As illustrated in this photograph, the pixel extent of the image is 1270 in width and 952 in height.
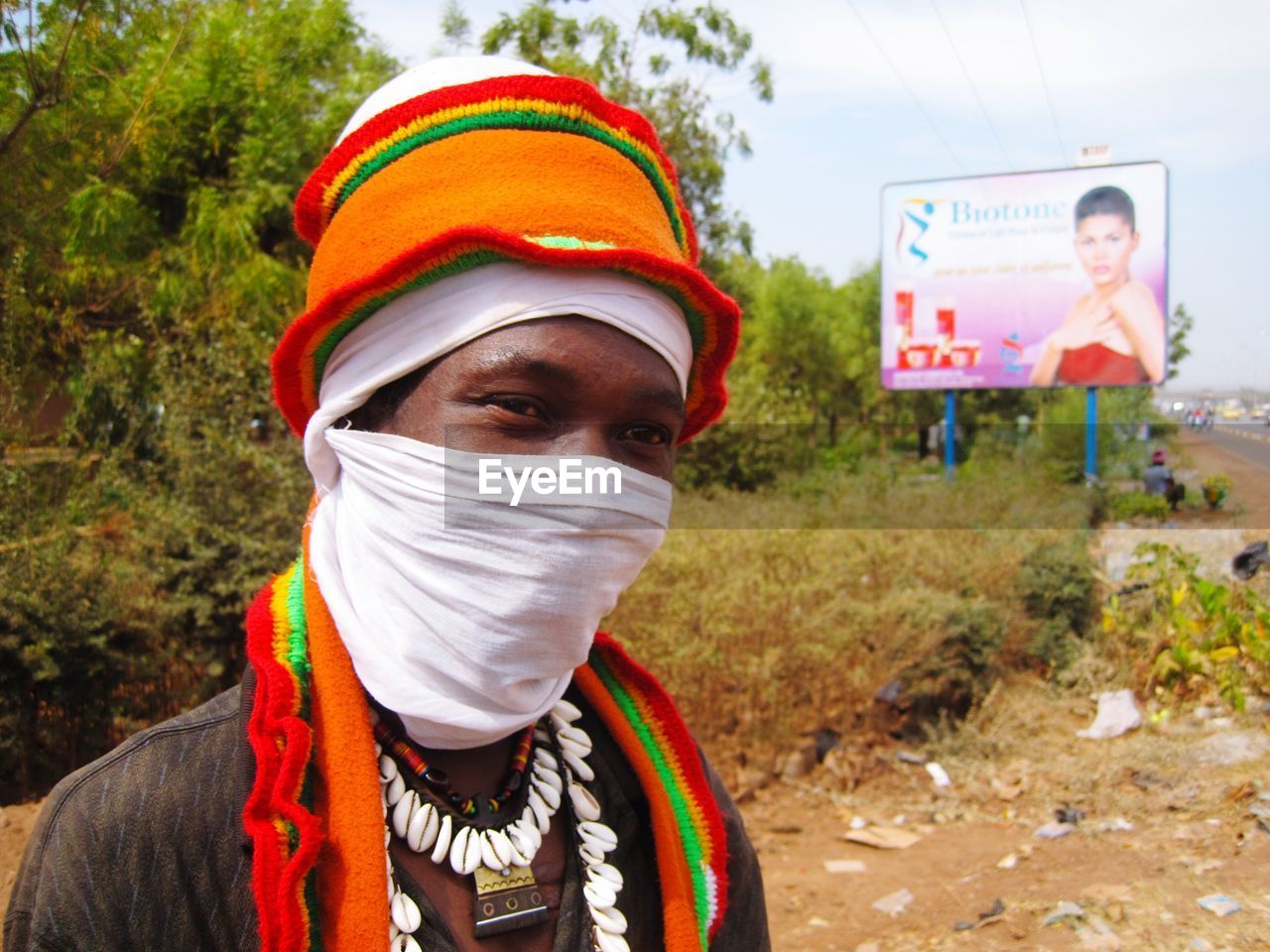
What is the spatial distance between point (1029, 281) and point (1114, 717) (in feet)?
28.8

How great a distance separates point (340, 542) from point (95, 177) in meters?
4.38

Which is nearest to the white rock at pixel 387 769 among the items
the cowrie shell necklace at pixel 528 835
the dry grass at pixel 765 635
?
the cowrie shell necklace at pixel 528 835

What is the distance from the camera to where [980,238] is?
47.0 ft

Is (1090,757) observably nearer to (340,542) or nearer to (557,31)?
(340,542)

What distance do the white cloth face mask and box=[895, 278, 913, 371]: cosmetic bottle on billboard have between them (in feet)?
46.1

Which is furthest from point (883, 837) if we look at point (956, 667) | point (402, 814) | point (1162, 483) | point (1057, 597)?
point (1162, 483)

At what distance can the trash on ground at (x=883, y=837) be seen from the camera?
534 cm

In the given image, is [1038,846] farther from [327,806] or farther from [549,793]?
[327,806]

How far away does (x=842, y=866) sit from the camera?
5.14m

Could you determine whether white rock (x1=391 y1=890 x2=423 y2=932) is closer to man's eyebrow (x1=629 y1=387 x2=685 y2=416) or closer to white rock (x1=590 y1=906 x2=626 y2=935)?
white rock (x1=590 y1=906 x2=626 y2=935)

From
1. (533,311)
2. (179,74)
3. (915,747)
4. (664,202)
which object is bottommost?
(915,747)

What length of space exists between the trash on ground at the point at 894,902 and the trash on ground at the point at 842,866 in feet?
1.16

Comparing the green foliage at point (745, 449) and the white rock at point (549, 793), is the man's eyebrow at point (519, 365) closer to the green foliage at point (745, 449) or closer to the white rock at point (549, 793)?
the white rock at point (549, 793)

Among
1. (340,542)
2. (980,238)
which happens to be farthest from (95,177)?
(980,238)
